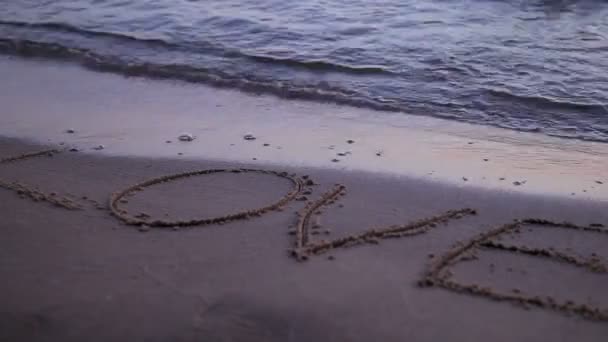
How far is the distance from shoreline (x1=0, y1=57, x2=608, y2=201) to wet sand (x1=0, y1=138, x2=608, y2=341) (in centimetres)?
20

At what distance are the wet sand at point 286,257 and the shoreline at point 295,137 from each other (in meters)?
0.20

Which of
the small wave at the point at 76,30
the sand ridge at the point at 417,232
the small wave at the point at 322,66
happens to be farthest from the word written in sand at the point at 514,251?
the small wave at the point at 76,30

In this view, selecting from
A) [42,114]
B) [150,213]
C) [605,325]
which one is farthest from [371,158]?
[42,114]

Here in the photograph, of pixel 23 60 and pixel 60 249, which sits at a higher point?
pixel 23 60

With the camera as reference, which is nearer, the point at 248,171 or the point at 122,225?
the point at 122,225

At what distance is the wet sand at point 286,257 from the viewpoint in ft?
9.17

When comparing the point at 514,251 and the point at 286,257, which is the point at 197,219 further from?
the point at 514,251

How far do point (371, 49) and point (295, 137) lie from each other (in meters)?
2.41

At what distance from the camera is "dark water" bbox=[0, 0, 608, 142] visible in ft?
18.9

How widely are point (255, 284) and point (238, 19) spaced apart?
5.73 meters

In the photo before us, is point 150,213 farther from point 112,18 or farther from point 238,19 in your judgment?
point 112,18

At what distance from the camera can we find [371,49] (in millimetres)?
7039

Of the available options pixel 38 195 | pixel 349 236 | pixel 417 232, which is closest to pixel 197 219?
pixel 349 236

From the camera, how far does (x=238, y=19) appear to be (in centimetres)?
823
